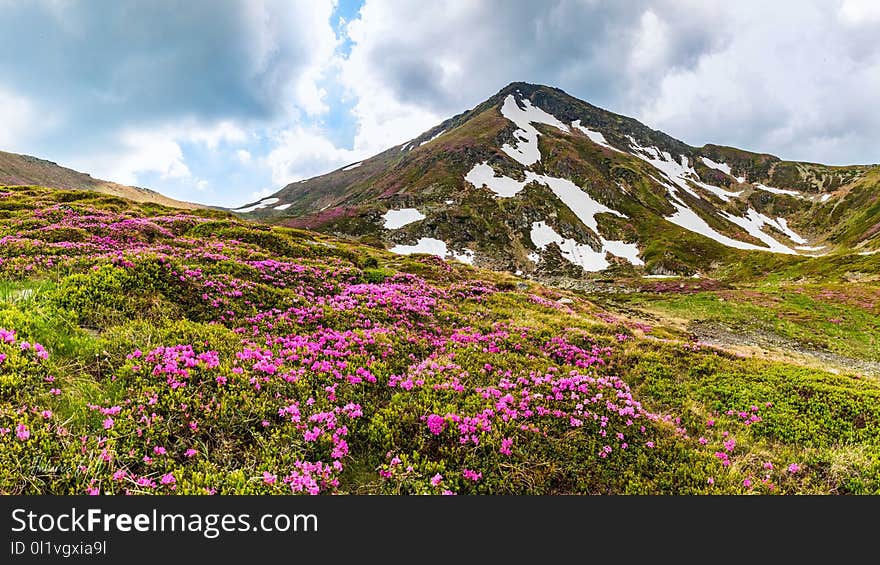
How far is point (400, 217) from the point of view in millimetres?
120875

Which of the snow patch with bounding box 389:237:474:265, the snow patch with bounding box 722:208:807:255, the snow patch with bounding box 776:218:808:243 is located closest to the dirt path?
the snow patch with bounding box 389:237:474:265

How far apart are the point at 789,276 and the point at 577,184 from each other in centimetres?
8802

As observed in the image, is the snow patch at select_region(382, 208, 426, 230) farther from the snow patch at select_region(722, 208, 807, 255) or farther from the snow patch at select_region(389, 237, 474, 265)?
the snow patch at select_region(722, 208, 807, 255)

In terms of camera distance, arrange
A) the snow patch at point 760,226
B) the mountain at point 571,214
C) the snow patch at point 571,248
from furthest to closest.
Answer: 1. the snow patch at point 760,226
2. the mountain at point 571,214
3. the snow patch at point 571,248

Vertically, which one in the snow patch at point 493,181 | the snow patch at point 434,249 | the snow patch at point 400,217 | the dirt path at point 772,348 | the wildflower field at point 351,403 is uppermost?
the snow patch at point 493,181

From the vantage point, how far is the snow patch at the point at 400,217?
116 m

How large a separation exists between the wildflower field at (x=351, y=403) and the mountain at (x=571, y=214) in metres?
92.0

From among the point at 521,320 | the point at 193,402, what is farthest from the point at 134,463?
the point at 521,320

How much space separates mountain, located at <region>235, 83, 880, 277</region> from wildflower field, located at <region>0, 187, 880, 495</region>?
9202 centimetres

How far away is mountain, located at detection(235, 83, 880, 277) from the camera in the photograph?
354ft

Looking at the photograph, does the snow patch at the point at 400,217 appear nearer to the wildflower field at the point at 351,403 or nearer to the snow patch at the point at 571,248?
the snow patch at the point at 571,248

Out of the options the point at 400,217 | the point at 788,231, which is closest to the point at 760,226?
the point at 788,231

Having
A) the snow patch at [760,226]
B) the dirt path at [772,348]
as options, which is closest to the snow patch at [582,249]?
the dirt path at [772,348]

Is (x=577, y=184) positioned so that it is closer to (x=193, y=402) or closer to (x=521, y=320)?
(x=521, y=320)
